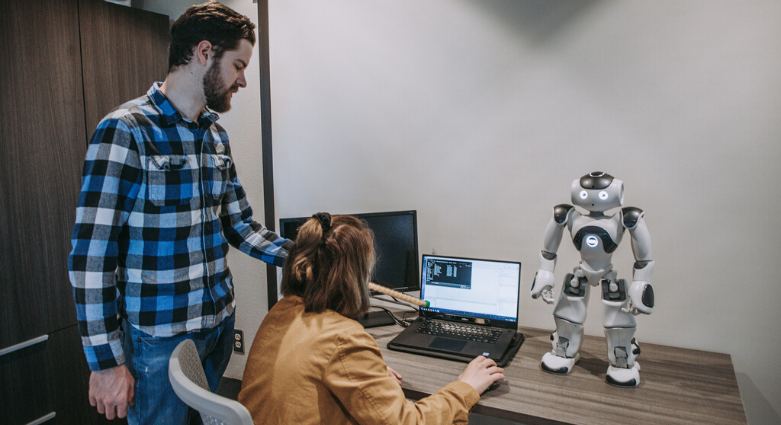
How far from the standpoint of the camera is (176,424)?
130 cm

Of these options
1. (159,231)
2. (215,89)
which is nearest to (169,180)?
(159,231)

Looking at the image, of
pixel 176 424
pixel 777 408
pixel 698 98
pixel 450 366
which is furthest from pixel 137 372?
pixel 777 408

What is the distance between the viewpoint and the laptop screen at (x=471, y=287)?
1.74 m

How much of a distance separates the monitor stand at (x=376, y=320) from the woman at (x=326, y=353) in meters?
0.73

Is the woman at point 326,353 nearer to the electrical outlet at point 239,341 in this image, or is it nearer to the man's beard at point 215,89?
the man's beard at point 215,89

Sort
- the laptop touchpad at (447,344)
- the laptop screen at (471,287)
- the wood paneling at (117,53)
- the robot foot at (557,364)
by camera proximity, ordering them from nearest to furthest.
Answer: the robot foot at (557,364)
the laptop touchpad at (447,344)
the laptop screen at (471,287)
the wood paneling at (117,53)

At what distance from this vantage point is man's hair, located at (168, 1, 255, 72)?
1.28 m

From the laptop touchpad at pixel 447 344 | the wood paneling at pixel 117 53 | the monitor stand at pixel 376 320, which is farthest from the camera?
the wood paneling at pixel 117 53

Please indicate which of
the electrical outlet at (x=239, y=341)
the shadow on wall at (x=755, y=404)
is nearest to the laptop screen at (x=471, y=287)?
the shadow on wall at (x=755, y=404)

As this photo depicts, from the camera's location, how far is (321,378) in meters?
1.01

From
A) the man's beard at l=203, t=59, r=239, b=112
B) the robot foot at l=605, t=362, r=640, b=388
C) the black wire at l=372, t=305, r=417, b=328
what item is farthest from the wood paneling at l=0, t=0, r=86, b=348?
the robot foot at l=605, t=362, r=640, b=388

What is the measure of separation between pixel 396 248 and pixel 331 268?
85cm

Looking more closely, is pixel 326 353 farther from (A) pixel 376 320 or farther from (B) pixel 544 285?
(A) pixel 376 320

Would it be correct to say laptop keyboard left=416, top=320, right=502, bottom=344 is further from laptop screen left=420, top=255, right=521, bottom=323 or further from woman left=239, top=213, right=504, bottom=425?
woman left=239, top=213, right=504, bottom=425
